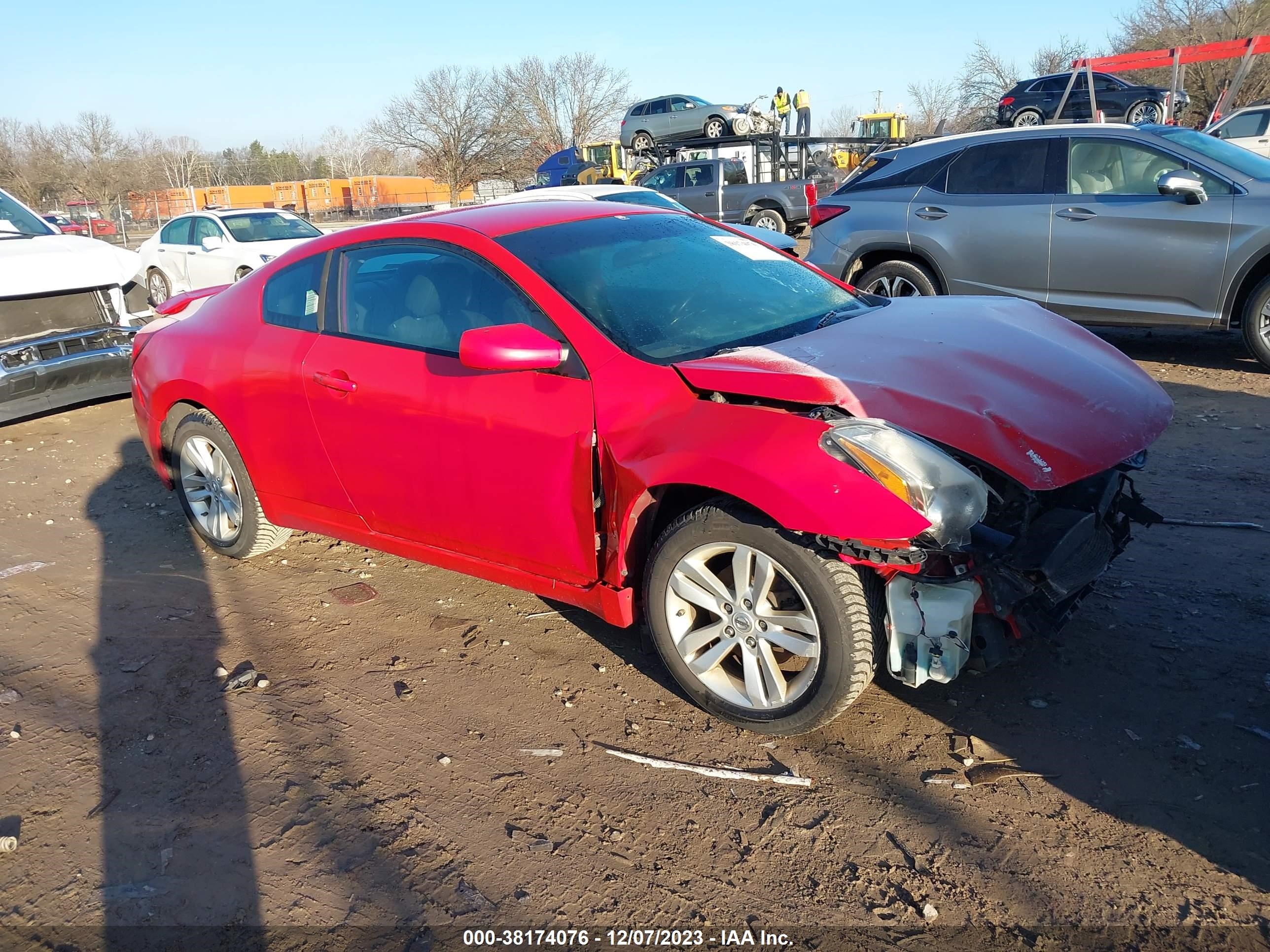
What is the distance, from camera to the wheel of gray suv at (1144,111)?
17688 mm

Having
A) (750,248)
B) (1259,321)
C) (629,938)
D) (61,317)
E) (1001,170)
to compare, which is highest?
(1001,170)

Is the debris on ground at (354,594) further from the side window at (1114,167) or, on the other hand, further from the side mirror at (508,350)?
the side window at (1114,167)

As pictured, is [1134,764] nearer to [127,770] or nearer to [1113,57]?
[127,770]

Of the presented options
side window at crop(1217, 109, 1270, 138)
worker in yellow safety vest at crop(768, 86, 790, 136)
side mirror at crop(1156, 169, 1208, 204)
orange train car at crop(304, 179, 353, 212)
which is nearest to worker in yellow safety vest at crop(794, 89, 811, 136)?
worker in yellow safety vest at crop(768, 86, 790, 136)

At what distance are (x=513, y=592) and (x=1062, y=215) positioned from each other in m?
5.41

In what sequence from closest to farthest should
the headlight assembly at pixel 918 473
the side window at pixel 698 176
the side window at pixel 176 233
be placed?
the headlight assembly at pixel 918 473
the side window at pixel 176 233
the side window at pixel 698 176

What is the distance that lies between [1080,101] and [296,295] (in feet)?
61.8

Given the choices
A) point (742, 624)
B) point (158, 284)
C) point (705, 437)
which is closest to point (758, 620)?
point (742, 624)

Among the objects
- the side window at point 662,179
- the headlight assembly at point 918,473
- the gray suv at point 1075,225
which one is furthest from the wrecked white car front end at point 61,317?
the side window at point 662,179

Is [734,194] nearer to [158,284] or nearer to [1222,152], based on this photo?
[158,284]

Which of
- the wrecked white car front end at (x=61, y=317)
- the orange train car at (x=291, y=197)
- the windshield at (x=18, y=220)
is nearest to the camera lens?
the wrecked white car front end at (x=61, y=317)

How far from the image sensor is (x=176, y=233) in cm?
→ 1431

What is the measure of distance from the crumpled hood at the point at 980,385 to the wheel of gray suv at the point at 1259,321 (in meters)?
3.86

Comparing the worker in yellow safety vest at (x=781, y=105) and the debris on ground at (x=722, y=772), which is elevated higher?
the worker in yellow safety vest at (x=781, y=105)
